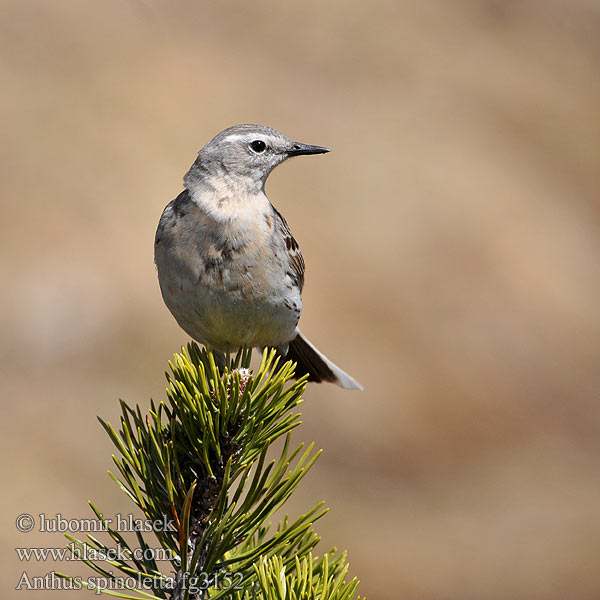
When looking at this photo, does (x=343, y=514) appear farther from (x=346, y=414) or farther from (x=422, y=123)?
(x=422, y=123)

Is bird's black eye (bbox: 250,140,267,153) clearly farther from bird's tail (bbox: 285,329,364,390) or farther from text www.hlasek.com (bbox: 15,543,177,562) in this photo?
text www.hlasek.com (bbox: 15,543,177,562)

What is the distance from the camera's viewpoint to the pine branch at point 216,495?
107 inches

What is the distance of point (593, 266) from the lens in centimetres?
1499

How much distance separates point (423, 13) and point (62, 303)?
1107 centimetres

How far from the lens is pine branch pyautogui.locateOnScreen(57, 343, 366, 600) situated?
2.72 metres

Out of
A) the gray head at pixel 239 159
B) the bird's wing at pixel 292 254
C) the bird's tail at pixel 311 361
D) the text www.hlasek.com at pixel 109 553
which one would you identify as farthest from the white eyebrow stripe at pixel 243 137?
the text www.hlasek.com at pixel 109 553

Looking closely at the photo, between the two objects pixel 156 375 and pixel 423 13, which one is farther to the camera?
pixel 423 13

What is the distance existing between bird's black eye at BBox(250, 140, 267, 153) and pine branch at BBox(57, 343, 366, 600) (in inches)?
93.8

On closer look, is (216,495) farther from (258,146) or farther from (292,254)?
(258,146)

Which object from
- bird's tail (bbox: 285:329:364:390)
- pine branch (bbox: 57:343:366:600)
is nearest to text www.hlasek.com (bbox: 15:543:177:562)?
pine branch (bbox: 57:343:366:600)

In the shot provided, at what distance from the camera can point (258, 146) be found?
5195mm

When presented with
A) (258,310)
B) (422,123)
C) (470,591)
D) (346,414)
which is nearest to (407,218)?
(422,123)

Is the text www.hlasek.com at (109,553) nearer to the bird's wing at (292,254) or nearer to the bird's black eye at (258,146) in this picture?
the bird's wing at (292,254)

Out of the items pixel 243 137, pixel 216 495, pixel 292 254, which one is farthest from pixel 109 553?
pixel 243 137
